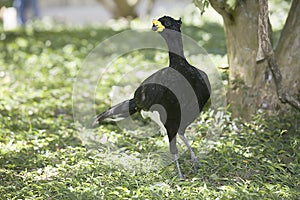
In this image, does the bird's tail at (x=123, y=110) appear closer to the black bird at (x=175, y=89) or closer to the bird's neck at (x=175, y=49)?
the black bird at (x=175, y=89)

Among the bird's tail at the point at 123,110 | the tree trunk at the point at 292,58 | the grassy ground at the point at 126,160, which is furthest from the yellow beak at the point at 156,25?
the tree trunk at the point at 292,58

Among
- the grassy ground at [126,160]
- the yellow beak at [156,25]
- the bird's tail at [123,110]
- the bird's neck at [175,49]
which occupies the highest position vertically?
the yellow beak at [156,25]

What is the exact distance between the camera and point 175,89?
4.09 meters

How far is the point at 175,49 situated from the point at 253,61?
50.0 inches

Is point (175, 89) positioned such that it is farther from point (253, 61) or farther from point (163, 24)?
point (253, 61)

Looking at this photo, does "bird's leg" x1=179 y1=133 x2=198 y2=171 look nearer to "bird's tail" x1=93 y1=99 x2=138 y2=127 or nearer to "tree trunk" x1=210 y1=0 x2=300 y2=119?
"bird's tail" x1=93 y1=99 x2=138 y2=127

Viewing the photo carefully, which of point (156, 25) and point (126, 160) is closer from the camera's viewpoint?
point (156, 25)

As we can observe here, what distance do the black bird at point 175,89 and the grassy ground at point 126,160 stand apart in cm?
36

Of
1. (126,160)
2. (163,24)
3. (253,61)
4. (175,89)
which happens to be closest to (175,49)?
(163,24)

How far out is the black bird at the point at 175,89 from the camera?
4.11 meters

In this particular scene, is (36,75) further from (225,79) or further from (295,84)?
(295,84)

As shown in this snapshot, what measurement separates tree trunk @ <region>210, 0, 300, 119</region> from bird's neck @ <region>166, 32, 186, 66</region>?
1.06 metres

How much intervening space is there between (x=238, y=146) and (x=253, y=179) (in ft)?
1.85

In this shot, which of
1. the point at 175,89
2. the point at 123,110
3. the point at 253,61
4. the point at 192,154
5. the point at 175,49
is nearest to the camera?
the point at 175,89
